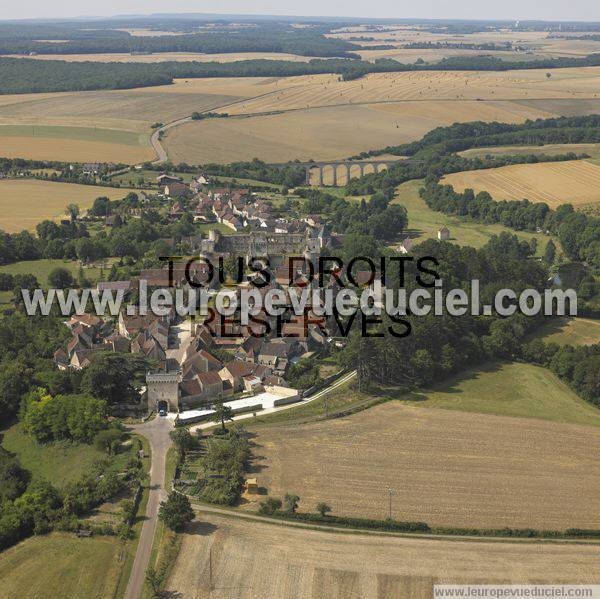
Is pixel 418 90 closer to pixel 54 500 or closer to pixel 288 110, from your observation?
pixel 288 110


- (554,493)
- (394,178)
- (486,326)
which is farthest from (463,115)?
(554,493)

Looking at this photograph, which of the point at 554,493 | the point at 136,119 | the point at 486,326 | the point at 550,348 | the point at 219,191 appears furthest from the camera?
the point at 136,119

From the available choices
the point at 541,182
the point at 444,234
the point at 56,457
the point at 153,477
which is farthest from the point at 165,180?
the point at 153,477

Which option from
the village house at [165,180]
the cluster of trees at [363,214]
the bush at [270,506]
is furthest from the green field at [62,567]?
the village house at [165,180]

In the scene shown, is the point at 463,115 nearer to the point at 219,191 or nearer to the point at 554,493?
the point at 219,191

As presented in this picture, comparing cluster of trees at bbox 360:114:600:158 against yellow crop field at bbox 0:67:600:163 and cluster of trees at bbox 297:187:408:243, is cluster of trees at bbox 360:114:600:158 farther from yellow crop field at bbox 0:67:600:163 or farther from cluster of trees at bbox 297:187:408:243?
cluster of trees at bbox 297:187:408:243

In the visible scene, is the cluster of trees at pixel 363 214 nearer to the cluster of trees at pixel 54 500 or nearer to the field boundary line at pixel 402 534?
the cluster of trees at pixel 54 500
